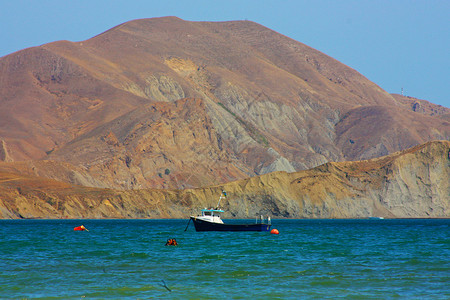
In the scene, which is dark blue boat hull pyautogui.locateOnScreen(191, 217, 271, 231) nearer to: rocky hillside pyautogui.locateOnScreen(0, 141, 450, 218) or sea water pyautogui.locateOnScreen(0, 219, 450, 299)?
sea water pyautogui.locateOnScreen(0, 219, 450, 299)

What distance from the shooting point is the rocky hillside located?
178 meters

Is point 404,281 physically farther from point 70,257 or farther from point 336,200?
point 336,200

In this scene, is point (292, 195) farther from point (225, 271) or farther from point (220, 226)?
point (225, 271)

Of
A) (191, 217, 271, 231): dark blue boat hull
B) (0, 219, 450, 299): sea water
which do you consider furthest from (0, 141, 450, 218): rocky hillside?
(0, 219, 450, 299): sea water

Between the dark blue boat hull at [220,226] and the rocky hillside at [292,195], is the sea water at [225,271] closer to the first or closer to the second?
the dark blue boat hull at [220,226]

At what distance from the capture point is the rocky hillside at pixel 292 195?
178000mm

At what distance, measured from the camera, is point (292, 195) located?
589 feet

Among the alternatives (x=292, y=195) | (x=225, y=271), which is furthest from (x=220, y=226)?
(x=292, y=195)

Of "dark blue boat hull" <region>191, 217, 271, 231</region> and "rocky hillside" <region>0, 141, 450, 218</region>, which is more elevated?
"rocky hillside" <region>0, 141, 450, 218</region>

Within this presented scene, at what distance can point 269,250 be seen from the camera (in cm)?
6906

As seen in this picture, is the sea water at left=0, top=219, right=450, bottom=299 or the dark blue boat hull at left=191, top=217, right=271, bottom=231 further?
the dark blue boat hull at left=191, top=217, right=271, bottom=231

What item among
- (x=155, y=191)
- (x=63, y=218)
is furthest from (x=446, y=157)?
(x=63, y=218)

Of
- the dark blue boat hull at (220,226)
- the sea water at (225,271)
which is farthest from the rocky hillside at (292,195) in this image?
the sea water at (225,271)

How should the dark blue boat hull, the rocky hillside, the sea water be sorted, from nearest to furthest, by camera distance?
the sea water, the dark blue boat hull, the rocky hillside
